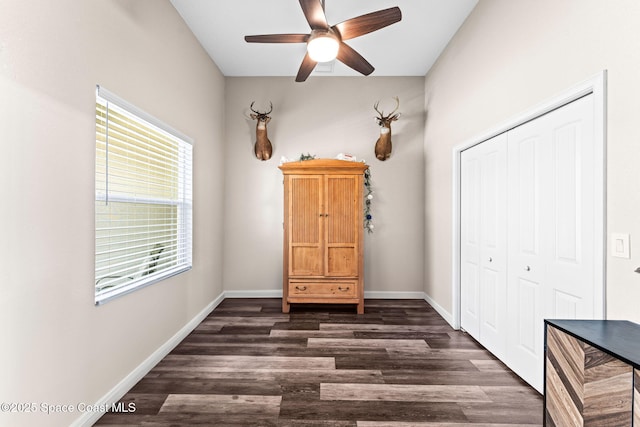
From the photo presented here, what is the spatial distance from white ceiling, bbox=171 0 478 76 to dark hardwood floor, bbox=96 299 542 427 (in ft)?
10.0

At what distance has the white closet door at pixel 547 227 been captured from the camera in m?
1.82

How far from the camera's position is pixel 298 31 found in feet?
11.2

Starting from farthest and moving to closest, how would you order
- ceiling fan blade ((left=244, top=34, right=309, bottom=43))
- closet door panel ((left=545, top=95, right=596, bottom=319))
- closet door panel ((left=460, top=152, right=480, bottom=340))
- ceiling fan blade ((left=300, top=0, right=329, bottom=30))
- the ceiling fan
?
closet door panel ((left=460, top=152, right=480, bottom=340)) < ceiling fan blade ((left=244, top=34, right=309, bottom=43)) < the ceiling fan < ceiling fan blade ((left=300, top=0, right=329, bottom=30)) < closet door panel ((left=545, top=95, right=596, bottom=319))

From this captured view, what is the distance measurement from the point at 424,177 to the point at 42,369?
4.23m

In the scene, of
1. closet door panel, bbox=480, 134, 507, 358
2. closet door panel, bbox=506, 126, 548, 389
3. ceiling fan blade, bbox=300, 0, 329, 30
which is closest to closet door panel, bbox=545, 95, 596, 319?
closet door panel, bbox=506, 126, 548, 389

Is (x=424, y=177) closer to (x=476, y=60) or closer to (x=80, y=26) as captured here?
(x=476, y=60)

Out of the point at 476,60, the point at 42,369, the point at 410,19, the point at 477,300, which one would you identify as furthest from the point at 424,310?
the point at 42,369

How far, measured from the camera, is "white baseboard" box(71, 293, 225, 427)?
6.17ft

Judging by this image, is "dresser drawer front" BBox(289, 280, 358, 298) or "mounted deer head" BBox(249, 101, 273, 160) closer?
"dresser drawer front" BBox(289, 280, 358, 298)

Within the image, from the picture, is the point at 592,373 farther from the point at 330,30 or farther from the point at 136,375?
the point at 136,375

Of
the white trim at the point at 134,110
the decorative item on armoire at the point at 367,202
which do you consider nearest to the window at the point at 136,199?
the white trim at the point at 134,110

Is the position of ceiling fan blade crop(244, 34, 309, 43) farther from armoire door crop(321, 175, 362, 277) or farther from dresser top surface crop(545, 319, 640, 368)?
dresser top surface crop(545, 319, 640, 368)

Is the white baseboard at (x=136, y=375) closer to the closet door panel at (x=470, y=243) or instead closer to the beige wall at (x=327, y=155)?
the beige wall at (x=327, y=155)

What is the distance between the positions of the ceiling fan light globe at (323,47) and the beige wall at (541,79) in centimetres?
130
